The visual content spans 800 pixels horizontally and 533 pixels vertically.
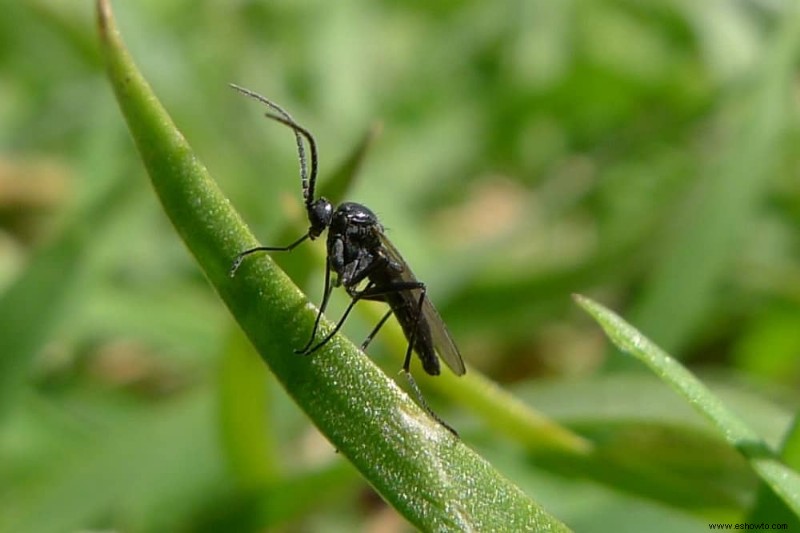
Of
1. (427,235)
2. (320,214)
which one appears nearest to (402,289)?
(320,214)

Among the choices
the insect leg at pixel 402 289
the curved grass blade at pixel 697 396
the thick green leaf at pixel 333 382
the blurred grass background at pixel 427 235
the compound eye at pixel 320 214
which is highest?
the curved grass blade at pixel 697 396

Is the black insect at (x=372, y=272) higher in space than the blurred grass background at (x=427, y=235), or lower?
higher

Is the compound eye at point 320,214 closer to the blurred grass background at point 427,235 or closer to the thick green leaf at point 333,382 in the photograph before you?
the blurred grass background at point 427,235

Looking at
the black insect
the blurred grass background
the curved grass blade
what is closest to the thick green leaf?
the curved grass blade

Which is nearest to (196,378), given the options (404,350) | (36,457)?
(36,457)

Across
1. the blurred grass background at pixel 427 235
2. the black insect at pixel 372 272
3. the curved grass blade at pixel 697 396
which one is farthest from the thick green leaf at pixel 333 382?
the blurred grass background at pixel 427 235

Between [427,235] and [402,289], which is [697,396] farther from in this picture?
[427,235]

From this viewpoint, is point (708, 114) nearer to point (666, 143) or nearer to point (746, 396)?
point (666, 143)

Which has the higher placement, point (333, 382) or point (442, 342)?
point (333, 382)

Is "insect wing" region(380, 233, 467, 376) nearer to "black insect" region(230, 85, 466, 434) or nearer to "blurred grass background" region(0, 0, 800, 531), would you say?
"black insect" region(230, 85, 466, 434)
